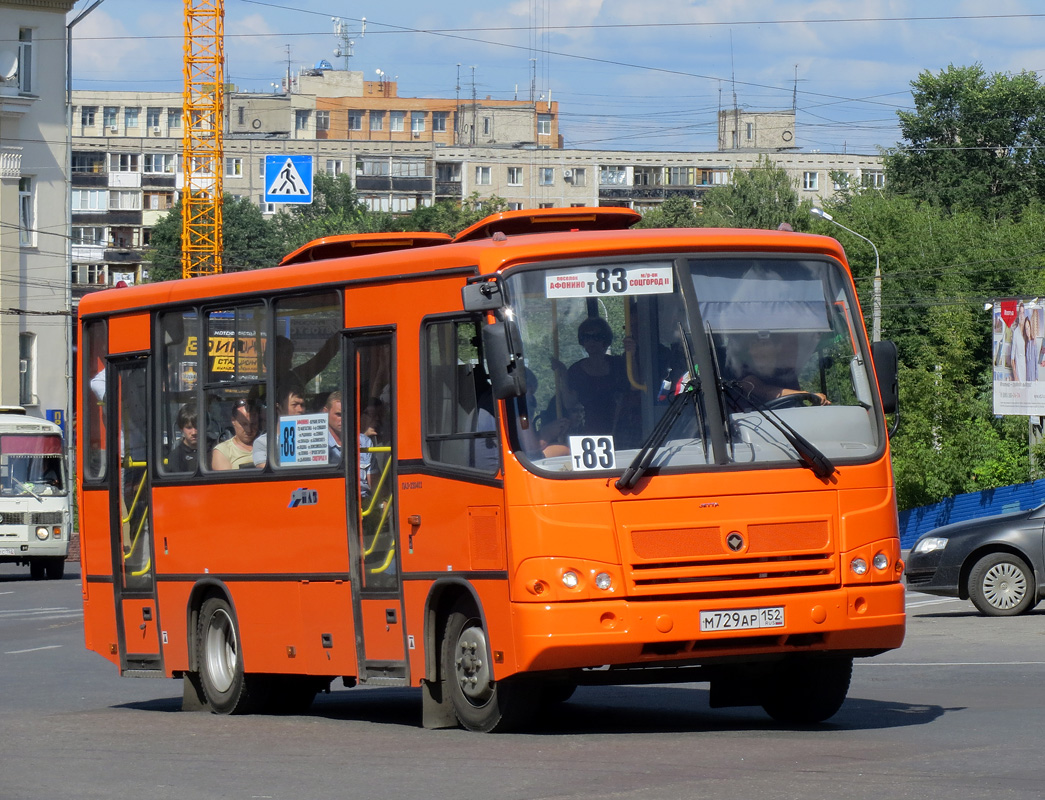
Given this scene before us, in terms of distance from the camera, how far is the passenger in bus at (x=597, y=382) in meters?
10.1

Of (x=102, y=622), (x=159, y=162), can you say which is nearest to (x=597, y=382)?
(x=102, y=622)

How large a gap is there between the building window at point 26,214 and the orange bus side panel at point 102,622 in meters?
42.8

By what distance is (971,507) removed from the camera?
44094 mm

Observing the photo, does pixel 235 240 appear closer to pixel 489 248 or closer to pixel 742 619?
pixel 489 248

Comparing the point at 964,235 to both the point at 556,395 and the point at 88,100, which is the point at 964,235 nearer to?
the point at 556,395

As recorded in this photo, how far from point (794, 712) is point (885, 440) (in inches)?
68.8

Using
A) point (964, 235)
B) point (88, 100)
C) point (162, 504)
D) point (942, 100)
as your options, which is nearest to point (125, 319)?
point (162, 504)

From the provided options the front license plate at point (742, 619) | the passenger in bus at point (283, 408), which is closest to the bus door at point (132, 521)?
the passenger in bus at point (283, 408)

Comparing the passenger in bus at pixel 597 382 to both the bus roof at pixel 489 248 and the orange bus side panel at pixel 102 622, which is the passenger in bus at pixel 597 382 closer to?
the bus roof at pixel 489 248

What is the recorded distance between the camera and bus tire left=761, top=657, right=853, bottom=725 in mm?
11016

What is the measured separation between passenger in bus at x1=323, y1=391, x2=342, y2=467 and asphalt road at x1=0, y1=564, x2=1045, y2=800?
166 cm

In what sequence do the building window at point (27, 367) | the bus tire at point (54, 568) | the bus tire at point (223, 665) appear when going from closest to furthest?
1. the bus tire at point (223, 665)
2. the bus tire at point (54, 568)
3. the building window at point (27, 367)

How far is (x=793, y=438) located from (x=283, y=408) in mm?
3643

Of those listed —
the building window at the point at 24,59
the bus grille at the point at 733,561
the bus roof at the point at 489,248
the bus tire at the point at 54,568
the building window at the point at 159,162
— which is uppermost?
the building window at the point at 159,162
